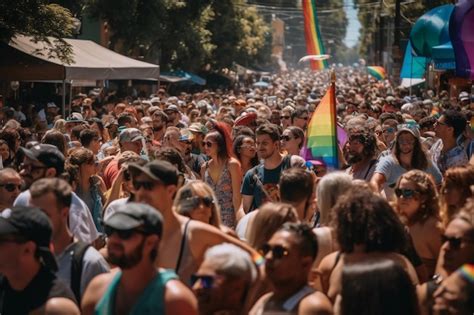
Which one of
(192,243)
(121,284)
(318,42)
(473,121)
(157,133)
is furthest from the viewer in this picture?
(318,42)

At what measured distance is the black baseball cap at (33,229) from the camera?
4.74 meters

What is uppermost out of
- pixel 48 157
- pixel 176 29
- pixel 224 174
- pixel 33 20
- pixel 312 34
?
pixel 176 29

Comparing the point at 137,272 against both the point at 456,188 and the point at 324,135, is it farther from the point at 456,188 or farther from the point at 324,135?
the point at 324,135

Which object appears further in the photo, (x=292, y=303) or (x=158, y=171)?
(x=158, y=171)

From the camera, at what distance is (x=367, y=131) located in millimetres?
8930

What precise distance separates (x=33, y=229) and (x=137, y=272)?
0.70 metres

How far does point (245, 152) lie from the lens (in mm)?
10180

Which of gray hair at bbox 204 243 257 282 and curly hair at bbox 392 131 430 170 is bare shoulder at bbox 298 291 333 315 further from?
curly hair at bbox 392 131 430 170

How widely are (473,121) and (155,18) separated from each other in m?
27.3

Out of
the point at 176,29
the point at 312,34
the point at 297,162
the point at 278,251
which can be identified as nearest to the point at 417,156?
the point at 297,162

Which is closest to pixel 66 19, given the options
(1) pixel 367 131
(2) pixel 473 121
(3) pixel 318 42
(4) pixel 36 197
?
(3) pixel 318 42

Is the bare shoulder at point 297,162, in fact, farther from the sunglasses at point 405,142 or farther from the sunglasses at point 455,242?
the sunglasses at point 455,242

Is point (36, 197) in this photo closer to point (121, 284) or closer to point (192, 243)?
point (192, 243)

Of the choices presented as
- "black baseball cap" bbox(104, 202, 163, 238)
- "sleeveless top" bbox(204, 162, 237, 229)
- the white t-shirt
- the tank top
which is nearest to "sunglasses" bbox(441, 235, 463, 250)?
the tank top
